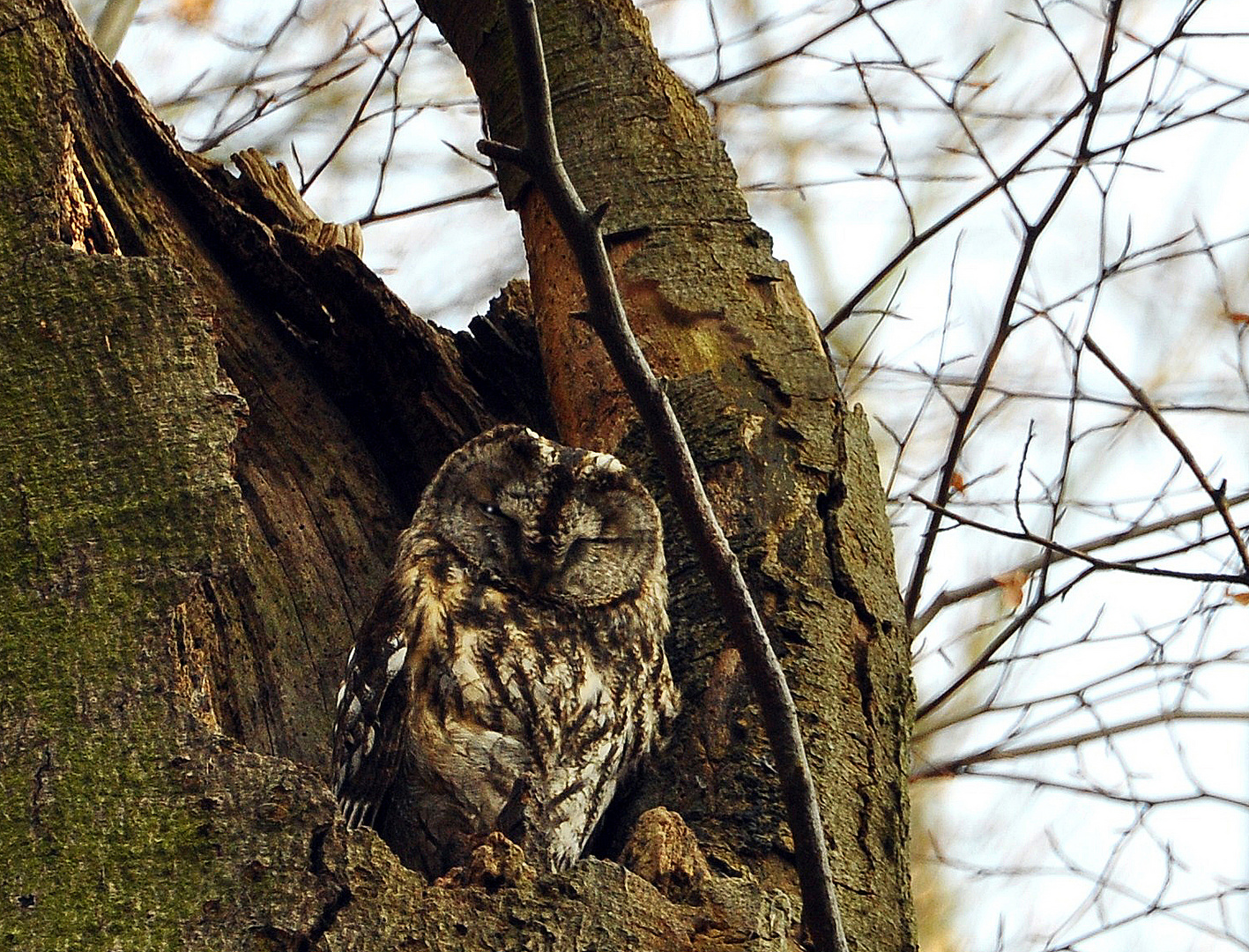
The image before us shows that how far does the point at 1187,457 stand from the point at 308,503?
1938 mm

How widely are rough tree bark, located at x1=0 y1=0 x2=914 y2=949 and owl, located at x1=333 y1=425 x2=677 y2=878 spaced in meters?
0.17

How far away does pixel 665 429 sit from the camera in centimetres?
159

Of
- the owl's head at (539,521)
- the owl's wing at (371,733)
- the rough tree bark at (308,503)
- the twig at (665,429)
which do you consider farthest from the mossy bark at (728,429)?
the owl's wing at (371,733)

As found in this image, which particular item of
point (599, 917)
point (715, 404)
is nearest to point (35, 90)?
point (715, 404)

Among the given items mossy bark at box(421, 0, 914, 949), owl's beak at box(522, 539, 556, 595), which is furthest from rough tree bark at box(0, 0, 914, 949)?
owl's beak at box(522, 539, 556, 595)

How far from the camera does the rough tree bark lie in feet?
5.07

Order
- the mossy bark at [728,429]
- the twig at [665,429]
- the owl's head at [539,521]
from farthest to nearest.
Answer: the owl's head at [539,521], the mossy bark at [728,429], the twig at [665,429]

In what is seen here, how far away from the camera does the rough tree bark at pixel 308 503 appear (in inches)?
60.8

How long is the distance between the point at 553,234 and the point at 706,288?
443 millimetres

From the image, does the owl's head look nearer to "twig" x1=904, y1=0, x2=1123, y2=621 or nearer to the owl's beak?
the owl's beak

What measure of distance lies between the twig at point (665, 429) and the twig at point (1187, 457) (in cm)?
160

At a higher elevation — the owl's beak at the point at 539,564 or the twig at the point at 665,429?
the owl's beak at the point at 539,564

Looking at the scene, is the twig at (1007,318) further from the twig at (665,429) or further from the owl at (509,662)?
the twig at (665,429)

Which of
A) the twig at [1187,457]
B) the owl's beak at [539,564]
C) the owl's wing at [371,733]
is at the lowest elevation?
the owl's wing at [371,733]
